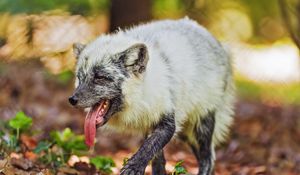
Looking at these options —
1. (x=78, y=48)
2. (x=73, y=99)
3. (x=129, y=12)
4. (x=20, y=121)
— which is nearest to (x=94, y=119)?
(x=73, y=99)

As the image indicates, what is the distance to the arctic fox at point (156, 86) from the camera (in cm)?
538

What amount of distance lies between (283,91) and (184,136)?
999 centimetres

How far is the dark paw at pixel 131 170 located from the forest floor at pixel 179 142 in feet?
4.94

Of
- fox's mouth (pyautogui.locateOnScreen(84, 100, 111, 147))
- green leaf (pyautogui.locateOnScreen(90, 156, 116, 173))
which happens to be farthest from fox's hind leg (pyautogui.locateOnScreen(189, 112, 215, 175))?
fox's mouth (pyautogui.locateOnScreen(84, 100, 111, 147))

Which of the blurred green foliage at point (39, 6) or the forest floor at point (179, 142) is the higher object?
the blurred green foliage at point (39, 6)

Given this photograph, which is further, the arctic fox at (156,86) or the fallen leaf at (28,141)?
the fallen leaf at (28,141)

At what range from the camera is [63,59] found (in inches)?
349

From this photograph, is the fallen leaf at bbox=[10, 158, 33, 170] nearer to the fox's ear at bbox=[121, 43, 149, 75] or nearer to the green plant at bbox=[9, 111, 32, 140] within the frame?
the green plant at bbox=[9, 111, 32, 140]

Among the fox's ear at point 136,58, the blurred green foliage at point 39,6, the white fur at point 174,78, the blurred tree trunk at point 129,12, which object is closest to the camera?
the fox's ear at point 136,58

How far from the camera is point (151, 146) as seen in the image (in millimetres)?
5527

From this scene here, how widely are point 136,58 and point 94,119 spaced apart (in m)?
0.60

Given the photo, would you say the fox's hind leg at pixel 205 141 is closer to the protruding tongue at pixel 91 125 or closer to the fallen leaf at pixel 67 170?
the fallen leaf at pixel 67 170

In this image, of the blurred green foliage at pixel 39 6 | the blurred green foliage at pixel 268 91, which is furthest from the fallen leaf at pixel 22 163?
the blurred green foliage at pixel 268 91

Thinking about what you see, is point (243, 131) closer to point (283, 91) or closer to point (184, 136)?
point (184, 136)
